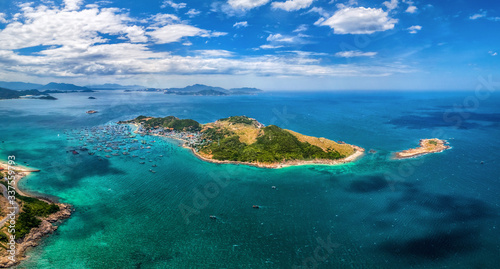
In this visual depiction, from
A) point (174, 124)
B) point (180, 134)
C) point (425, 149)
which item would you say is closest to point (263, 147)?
point (180, 134)

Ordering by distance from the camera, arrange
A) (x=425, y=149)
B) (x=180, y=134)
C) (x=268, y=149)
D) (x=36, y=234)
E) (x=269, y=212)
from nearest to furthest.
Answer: (x=36, y=234)
(x=269, y=212)
(x=268, y=149)
(x=425, y=149)
(x=180, y=134)

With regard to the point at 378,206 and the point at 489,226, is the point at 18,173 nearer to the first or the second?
the point at 378,206

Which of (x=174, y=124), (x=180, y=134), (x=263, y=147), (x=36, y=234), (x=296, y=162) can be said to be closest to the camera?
(x=36, y=234)

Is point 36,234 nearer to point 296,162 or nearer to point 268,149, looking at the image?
point 268,149

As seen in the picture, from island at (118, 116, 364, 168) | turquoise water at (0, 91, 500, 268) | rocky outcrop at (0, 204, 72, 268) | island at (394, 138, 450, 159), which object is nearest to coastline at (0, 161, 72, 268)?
rocky outcrop at (0, 204, 72, 268)

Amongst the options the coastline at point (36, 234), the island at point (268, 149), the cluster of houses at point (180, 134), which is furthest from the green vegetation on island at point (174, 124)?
the coastline at point (36, 234)

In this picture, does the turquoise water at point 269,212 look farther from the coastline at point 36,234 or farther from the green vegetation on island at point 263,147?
the green vegetation on island at point 263,147

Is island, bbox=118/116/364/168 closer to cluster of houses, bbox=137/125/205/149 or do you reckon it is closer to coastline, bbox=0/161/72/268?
cluster of houses, bbox=137/125/205/149

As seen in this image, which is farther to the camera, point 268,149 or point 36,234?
point 268,149
